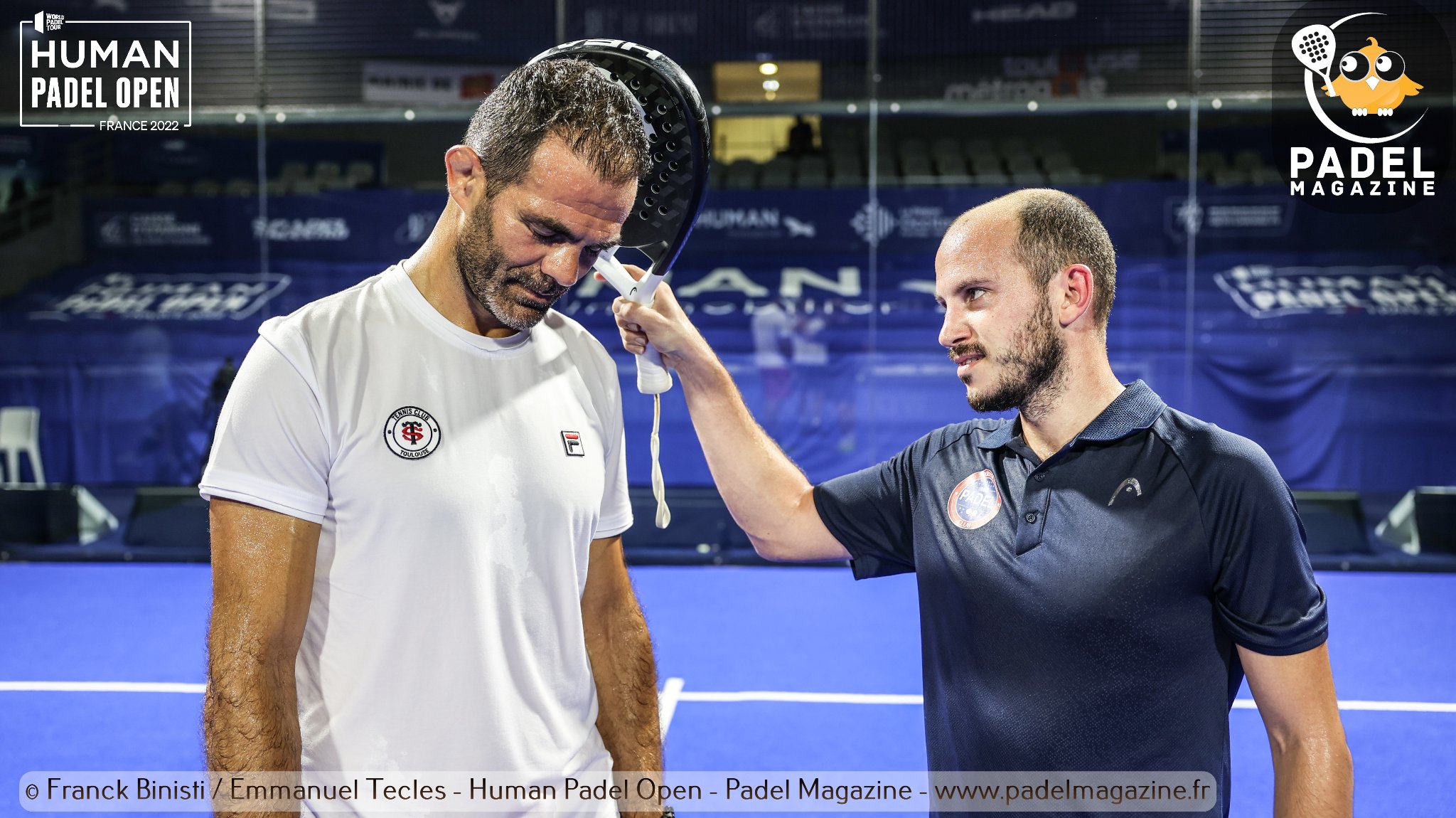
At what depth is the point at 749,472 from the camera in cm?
200

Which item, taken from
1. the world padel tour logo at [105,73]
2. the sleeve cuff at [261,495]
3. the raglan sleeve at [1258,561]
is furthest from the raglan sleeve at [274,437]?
the world padel tour logo at [105,73]

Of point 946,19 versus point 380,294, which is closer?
point 380,294

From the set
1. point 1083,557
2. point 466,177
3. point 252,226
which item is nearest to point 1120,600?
point 1083,557

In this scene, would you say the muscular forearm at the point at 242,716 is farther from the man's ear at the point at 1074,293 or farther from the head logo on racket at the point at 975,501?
the man's ear at the point at 1074,293

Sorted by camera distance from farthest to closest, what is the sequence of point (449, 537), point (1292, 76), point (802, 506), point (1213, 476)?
point (1292, 76) < point (802, 506) < point (1213, 476) < point (449, 537)

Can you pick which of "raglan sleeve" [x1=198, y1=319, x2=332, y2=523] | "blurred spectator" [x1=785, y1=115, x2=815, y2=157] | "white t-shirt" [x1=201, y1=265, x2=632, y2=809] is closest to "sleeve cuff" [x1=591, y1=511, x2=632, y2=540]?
"white t-shirt" [x1=201, y1=265, x2=632, y2=809]

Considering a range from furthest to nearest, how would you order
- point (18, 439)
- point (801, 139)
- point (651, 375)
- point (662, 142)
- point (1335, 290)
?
1. point (801, 139)
2. point (18, 439)
3. point (1335, 290)
4. point (651, 375)
5. point (662, 142)

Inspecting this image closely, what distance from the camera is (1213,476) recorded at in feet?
5.31

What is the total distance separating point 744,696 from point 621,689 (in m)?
2.95

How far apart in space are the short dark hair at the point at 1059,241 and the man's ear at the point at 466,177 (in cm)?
80

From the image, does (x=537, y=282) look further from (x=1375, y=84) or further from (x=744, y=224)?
(x=1375, y=84)

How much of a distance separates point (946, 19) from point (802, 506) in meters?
6.25

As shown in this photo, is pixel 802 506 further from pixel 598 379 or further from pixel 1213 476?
pixel 1213 476

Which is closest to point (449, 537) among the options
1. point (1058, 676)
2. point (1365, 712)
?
point (1058, 676)
